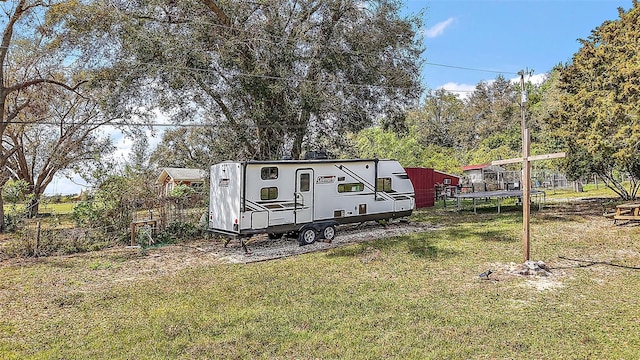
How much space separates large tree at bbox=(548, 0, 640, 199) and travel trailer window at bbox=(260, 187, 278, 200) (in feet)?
36.5

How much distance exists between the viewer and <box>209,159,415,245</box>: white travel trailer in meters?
9.94

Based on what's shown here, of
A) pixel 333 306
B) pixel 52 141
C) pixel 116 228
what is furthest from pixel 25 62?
pixel 333 306

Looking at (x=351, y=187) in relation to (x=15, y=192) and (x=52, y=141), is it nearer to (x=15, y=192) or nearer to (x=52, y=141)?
(x=15, y=192)

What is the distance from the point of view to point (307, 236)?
10.9m

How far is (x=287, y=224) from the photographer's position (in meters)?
10.7

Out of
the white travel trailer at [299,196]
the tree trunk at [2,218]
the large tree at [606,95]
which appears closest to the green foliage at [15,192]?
the tree trunk at [2,218]

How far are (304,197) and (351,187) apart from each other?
1769mm

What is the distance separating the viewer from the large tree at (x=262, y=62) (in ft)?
40.6

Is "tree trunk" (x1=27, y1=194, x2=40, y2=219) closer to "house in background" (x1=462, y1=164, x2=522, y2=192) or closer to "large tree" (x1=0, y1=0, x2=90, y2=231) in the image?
"large tree" (x1=0, y1=0, x2=90, y2=231)

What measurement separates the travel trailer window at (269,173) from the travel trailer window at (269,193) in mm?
299

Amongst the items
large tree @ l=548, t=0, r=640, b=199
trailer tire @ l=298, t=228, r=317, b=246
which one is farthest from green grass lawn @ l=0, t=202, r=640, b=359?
large tree @ l=548, t=0, r=640, b=199

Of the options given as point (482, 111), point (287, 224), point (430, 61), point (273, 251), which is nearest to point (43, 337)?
point (273, 251)

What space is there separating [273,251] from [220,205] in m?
1.95

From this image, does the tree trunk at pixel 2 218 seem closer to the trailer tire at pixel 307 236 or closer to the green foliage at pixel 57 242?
the green foliage at pixel 57 242
